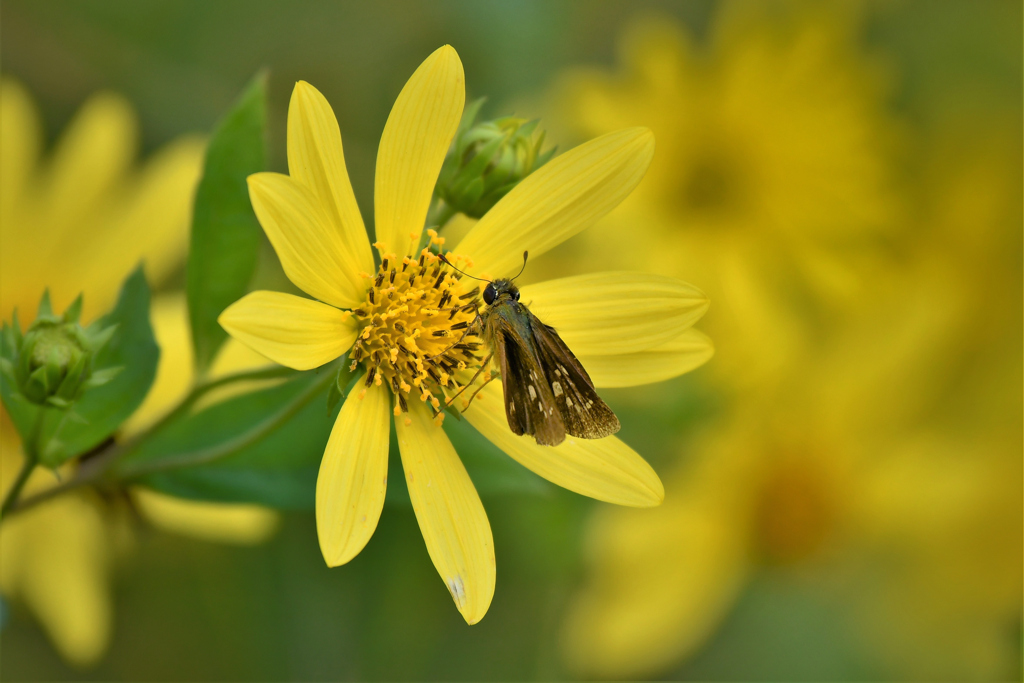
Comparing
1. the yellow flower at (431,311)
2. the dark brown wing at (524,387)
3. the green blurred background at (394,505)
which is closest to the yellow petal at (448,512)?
the yellow flower at (431,311)

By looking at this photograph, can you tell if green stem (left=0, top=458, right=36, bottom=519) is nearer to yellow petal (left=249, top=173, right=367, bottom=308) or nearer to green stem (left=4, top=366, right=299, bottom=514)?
green stem (left=4, top=366, right=299, bottom=514)

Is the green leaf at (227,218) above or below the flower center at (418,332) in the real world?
above

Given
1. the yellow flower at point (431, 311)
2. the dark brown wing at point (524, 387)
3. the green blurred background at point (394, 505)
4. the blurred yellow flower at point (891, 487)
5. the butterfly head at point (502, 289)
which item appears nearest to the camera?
the yellow flower at point (431, 311)

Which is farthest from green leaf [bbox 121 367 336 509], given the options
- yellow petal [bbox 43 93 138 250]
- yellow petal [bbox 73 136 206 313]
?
yellow petal [bbox 43 93 138 250]

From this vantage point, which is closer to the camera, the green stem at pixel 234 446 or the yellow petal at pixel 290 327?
the yellow petal at pixel 290 327

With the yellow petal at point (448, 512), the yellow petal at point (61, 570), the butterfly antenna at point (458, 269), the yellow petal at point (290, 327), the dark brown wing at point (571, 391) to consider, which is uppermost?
the butterfly antenna at point (458, 269)

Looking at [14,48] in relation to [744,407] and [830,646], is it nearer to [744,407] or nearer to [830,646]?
[744,407]

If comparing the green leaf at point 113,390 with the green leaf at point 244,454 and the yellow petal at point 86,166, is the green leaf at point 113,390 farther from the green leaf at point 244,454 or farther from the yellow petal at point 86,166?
the yellow petal at point 86,166
